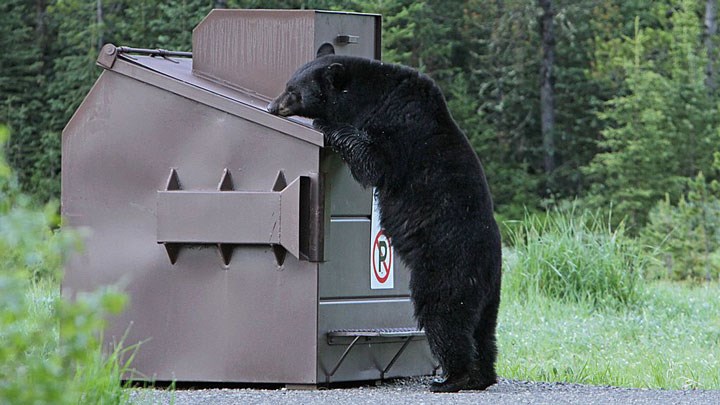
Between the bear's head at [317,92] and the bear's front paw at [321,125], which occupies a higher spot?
the bear's head at [317,92]

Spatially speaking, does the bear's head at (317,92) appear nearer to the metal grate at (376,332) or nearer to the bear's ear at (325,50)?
the bear's ear at (325,50)

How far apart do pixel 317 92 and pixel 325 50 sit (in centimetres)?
51

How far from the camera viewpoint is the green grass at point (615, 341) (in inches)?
295

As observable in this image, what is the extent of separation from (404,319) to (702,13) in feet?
96.5

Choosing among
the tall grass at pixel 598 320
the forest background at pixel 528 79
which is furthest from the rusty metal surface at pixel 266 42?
the forest background at pixel 528 79

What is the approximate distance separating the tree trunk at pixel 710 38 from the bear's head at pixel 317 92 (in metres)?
26.3

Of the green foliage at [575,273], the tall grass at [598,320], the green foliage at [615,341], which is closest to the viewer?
the green foliage at [615,341]

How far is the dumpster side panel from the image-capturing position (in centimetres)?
583

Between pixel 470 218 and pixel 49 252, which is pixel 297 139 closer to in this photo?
pixel 470 218

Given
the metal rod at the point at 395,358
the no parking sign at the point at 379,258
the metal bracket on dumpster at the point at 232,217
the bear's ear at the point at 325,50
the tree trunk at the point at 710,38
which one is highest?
the tree trunk at the point at 710,38

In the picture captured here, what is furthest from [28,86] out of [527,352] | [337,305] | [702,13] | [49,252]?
[49,252]

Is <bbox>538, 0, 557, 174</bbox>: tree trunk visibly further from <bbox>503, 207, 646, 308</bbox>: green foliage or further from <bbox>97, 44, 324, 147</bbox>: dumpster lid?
<bbox>97, 44, 324, 147</bbox>: dumpster lid

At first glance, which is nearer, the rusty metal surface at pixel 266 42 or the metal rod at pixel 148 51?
the rusty metal surface at pixel 266 42

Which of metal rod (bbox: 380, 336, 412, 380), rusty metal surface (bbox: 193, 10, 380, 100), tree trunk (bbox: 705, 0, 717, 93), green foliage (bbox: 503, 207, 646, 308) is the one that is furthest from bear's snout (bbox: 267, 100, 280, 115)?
tree trunk (bbox: 705, 0, 717, 93)
